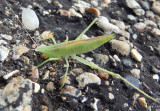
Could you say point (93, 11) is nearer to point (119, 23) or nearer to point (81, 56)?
point (119, 23)

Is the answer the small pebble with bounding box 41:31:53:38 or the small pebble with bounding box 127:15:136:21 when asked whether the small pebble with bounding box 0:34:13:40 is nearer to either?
the small pebble with bounding box 41:31:53:38

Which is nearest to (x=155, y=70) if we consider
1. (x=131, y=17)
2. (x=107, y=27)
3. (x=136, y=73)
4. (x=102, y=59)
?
(x=136, y=73)

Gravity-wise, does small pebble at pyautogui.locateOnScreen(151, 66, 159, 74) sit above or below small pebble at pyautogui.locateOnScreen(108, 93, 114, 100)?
below

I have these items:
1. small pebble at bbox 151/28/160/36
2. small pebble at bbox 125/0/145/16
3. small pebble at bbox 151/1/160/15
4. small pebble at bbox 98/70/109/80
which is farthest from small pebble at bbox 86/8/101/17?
small pebble at bbox 151/1/160/15

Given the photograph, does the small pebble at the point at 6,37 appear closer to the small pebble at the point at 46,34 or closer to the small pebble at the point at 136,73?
the small pebble at the point at 46,34

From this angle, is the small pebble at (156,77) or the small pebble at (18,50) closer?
the small pebble at (18,50)

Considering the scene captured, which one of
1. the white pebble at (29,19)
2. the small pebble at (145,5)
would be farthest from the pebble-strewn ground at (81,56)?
the small pebble at (145,5)
